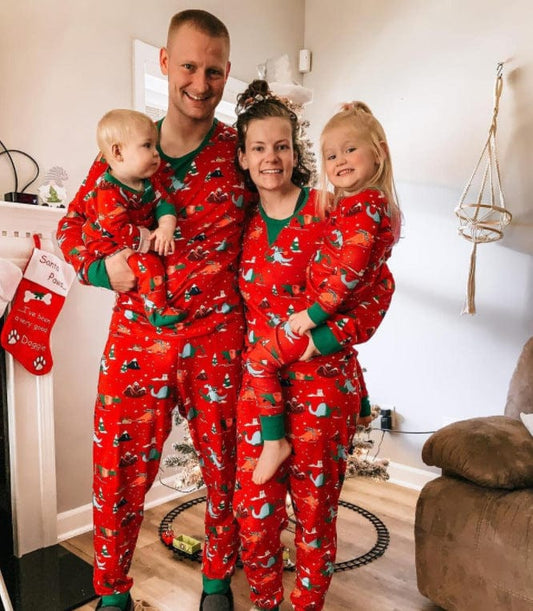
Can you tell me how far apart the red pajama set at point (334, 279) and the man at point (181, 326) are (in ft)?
0.51

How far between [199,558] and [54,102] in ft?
6.38

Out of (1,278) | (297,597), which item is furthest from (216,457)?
(1,278)

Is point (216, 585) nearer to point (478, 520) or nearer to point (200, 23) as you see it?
point (478, 520)

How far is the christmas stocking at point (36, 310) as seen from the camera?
2.17m

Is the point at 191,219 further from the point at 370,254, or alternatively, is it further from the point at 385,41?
the point at 385,41

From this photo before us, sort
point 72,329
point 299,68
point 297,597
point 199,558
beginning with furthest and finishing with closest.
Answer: point 299,68 → point 72,329 → point 199,558 → point 297,597

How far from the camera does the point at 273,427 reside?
1.40 metres

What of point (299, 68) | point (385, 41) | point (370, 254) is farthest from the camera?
point (299, 68)

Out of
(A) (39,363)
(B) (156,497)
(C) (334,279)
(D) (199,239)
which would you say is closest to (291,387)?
(C) (334,279)

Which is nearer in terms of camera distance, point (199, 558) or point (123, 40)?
point (199, 558)

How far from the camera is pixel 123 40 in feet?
8.41

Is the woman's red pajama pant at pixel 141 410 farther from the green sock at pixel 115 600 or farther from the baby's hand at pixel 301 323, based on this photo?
the baby's hand at pixel 301 323

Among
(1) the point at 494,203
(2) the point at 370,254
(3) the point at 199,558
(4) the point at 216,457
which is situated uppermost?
(1) the point at 494,203

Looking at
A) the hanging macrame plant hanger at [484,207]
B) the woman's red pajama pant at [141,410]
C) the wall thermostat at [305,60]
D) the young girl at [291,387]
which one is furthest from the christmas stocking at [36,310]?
the wall thermostat at [305,60]
